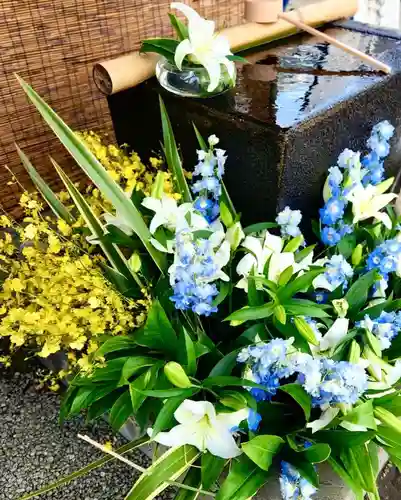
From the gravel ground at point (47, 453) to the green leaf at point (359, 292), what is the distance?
2.02ft

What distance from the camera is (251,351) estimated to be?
3.21 ft

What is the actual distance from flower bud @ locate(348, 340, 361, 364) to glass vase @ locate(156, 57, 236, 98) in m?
0.67

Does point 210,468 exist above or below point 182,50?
below

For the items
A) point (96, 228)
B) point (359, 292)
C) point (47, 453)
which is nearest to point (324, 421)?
point (359, 292)

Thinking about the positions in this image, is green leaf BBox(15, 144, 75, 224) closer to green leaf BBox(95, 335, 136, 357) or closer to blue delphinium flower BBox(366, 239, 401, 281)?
green leaf BBox(95, 335, 136, 357)

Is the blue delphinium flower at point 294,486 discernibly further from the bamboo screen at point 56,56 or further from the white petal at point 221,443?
the bamboo screen at point 56,56

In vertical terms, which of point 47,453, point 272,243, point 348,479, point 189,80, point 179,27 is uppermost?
point 179,27

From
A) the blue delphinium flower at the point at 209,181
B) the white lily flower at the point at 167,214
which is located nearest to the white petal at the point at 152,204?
the white lily flower at the point at 167,214

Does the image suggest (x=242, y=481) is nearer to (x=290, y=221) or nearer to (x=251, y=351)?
(x=251, y=351)

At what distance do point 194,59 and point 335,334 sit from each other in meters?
0.71

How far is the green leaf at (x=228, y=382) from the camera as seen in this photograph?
98 centimetres

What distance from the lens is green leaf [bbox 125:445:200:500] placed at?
3.25 ft

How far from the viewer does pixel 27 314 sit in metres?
1.17

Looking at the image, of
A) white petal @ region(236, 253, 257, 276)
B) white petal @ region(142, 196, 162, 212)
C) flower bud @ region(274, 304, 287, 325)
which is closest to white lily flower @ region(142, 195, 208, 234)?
white petal @ region(142, 196, 162, 212)
